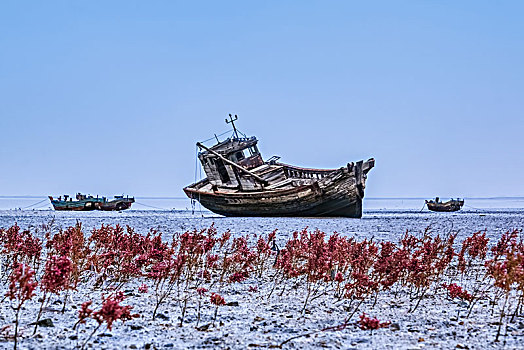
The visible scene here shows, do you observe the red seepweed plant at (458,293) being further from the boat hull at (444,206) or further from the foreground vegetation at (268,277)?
the boat hull at (444,206)

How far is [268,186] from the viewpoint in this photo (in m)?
41.2

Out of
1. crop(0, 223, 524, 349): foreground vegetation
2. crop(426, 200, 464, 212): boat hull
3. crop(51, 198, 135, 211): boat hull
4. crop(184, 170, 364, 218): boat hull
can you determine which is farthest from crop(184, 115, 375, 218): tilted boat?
crop(426, 200, 464, 212): boat hull

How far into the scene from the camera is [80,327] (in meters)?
5.19

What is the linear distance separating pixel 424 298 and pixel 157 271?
3566 millimetres

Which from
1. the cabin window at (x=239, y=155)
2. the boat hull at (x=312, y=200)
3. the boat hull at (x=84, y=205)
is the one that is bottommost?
the boat hull at (x=84, y=205)

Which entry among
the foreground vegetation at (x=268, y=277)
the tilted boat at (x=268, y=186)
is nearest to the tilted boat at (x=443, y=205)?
the tilted boat at (x=268, y=186)

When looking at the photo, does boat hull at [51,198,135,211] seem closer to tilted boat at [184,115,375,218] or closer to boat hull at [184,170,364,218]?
tilted boat at [184,115,375,218]

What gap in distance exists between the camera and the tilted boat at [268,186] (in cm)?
3850

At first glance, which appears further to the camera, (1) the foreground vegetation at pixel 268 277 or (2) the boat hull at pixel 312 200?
(2) the boat hull at pixel 312 200

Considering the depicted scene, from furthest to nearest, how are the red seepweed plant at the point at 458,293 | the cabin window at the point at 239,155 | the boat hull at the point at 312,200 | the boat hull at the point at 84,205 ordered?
the boat hull at the point at 84,205
the cabin window at the point at 239,155
the boat hull at the point at 312,200
the red seepweed plant at the point at 458,293

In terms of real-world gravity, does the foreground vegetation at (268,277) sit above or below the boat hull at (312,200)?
below

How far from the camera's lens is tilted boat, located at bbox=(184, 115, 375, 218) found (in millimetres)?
38500

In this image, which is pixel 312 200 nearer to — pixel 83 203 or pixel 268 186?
pixel 268 186

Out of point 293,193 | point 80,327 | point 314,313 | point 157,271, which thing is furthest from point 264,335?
point 293,193
